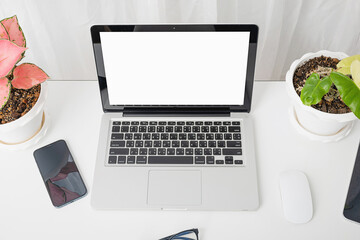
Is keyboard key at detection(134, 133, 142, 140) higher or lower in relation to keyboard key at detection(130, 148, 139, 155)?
higher

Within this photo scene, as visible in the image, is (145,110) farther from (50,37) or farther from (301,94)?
(50,37)

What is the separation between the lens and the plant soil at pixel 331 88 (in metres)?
0.83

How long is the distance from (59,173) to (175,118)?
0.29 metres

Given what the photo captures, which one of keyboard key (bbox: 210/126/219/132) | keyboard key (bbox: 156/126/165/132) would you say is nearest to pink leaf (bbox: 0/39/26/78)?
keyboard key (bbox: 156/126/165/132)

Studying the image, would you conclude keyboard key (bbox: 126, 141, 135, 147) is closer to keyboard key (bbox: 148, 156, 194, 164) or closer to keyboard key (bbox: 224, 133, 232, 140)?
keyboard key (bbox: 148, 156, 194, 164)

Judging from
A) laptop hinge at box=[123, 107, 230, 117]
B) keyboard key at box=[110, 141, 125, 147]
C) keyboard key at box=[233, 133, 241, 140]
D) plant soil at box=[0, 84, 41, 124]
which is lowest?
keyboard key at box=[110, 141, 125, 147]

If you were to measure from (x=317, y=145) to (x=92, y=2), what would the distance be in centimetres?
73

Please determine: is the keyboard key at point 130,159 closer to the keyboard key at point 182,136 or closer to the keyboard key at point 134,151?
the keyboard key at point 134,151

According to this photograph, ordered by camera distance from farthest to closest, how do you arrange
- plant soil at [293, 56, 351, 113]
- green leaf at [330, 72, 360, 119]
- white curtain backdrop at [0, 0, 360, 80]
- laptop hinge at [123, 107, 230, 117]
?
1. white curtain backdrop at [0, 0, 360, 80]
2. laptop hinge at [123, 107, 230, 117]
3. plant soil at [293, 56, 351, 113]
4. green leaf at [330, 72, 360, 119]

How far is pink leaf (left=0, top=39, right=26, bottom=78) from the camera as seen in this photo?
0.76 m

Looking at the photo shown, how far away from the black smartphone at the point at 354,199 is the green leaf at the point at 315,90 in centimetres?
14

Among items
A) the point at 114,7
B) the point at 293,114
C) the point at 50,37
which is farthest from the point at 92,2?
the point at 293,114

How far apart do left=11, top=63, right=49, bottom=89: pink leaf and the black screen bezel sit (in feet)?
0.41

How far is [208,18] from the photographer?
3.68ft
